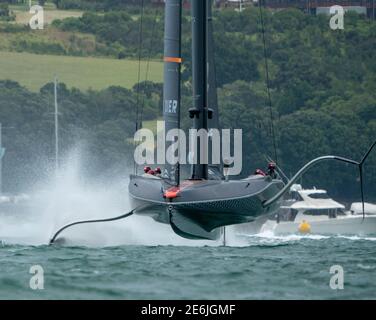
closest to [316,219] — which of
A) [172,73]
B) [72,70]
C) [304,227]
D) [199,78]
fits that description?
[304,227]

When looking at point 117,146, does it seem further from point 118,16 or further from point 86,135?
point 118,16

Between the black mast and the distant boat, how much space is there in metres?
13.8

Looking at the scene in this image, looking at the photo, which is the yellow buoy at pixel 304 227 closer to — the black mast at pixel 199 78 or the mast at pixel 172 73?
the mast at pixel 172 73

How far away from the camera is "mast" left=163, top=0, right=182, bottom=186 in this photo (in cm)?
2691

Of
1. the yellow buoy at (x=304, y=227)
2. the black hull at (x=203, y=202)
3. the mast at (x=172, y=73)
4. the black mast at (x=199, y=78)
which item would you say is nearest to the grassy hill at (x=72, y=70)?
the yellow buoy at (x=304, y=227)

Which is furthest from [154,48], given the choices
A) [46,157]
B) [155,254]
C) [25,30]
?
[155,254]

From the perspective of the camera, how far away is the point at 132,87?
7525 cm

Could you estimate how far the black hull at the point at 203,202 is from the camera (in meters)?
25.3

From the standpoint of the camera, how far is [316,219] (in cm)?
4372

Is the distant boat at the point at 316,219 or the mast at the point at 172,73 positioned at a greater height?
the mast at the point at 172,73

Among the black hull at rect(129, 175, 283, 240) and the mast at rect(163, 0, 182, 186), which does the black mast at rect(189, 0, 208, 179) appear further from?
the black hull at rect(129, 175, 283, 240)

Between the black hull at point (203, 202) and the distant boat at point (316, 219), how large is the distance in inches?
558

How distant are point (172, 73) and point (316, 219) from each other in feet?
56.1

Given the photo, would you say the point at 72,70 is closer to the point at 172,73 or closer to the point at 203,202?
the point at 172,73
